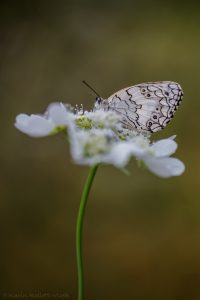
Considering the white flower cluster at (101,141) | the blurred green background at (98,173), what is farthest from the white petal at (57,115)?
the blurred green background at (98,173)

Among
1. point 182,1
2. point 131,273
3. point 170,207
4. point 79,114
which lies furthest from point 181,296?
point 182,1

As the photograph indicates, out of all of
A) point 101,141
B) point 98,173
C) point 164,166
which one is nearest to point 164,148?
point 164,166

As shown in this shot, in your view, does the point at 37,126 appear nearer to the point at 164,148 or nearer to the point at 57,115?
the point at 57,115

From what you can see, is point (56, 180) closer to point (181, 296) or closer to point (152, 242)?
point (152, 242)

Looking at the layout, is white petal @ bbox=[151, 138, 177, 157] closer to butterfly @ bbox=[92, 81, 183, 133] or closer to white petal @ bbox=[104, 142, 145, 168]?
white petal @ bbox=[104, 142, 145, 168]

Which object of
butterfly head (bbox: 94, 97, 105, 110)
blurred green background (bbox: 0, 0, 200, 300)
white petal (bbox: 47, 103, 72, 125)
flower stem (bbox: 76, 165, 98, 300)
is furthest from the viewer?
blurred green background (bbox: 0, 0, 200, 300)

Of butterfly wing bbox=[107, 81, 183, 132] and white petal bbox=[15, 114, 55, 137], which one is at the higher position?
butterfly wing bbox=[107, 81, 183, 132]

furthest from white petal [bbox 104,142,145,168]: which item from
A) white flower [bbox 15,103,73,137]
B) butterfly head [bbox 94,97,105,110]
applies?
butterfly head [bbox 94,97,105,110]
